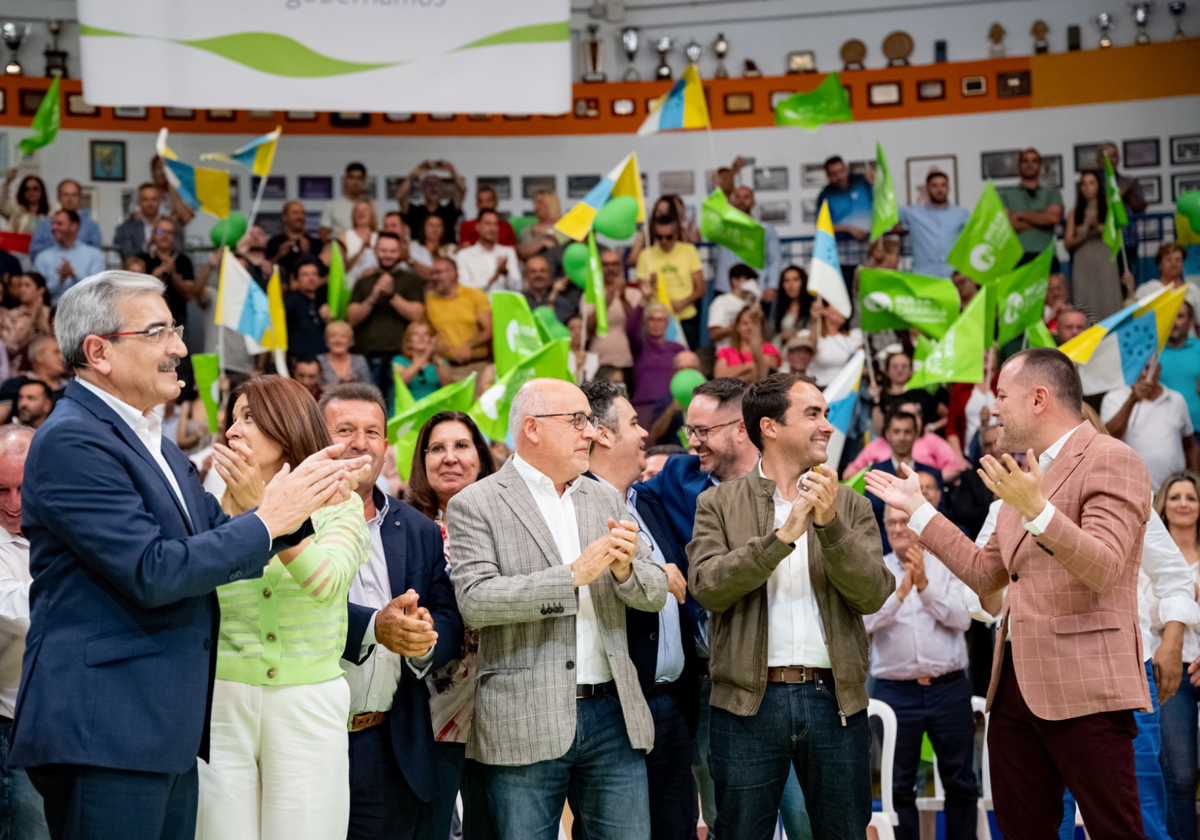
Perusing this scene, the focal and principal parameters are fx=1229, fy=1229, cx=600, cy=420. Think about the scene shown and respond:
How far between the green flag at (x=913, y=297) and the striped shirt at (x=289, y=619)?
546cm

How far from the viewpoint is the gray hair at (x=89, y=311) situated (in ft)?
9.11

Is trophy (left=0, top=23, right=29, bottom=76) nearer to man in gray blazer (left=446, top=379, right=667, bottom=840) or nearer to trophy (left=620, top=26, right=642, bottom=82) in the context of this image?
trophy (left=620, top=26, right=642, bottom=82)

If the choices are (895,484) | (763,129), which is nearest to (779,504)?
(895,484)

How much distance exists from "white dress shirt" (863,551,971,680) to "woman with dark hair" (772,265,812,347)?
15.1 feet

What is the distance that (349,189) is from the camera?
452 inches

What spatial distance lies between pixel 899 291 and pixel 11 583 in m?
5.82

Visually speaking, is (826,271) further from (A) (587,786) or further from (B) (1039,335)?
(A) (587,786)

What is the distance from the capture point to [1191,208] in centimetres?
1000

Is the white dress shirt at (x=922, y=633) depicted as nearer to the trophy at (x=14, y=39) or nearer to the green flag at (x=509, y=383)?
the green flag at (x=509, y=383)

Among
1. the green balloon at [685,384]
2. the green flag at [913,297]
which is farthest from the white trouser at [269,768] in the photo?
the green flag at [913,297]

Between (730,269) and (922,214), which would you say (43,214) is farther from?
(922,214)

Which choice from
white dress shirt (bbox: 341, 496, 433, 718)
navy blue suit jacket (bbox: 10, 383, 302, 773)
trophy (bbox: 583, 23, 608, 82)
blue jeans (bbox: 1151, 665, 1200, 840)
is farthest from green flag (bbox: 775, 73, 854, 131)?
navy blue suit jacket (bbox: 10, 383, 302, 773)

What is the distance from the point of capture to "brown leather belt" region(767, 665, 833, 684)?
3.73 meters

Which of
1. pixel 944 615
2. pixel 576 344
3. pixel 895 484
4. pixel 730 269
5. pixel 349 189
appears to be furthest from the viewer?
pixel 349 189
